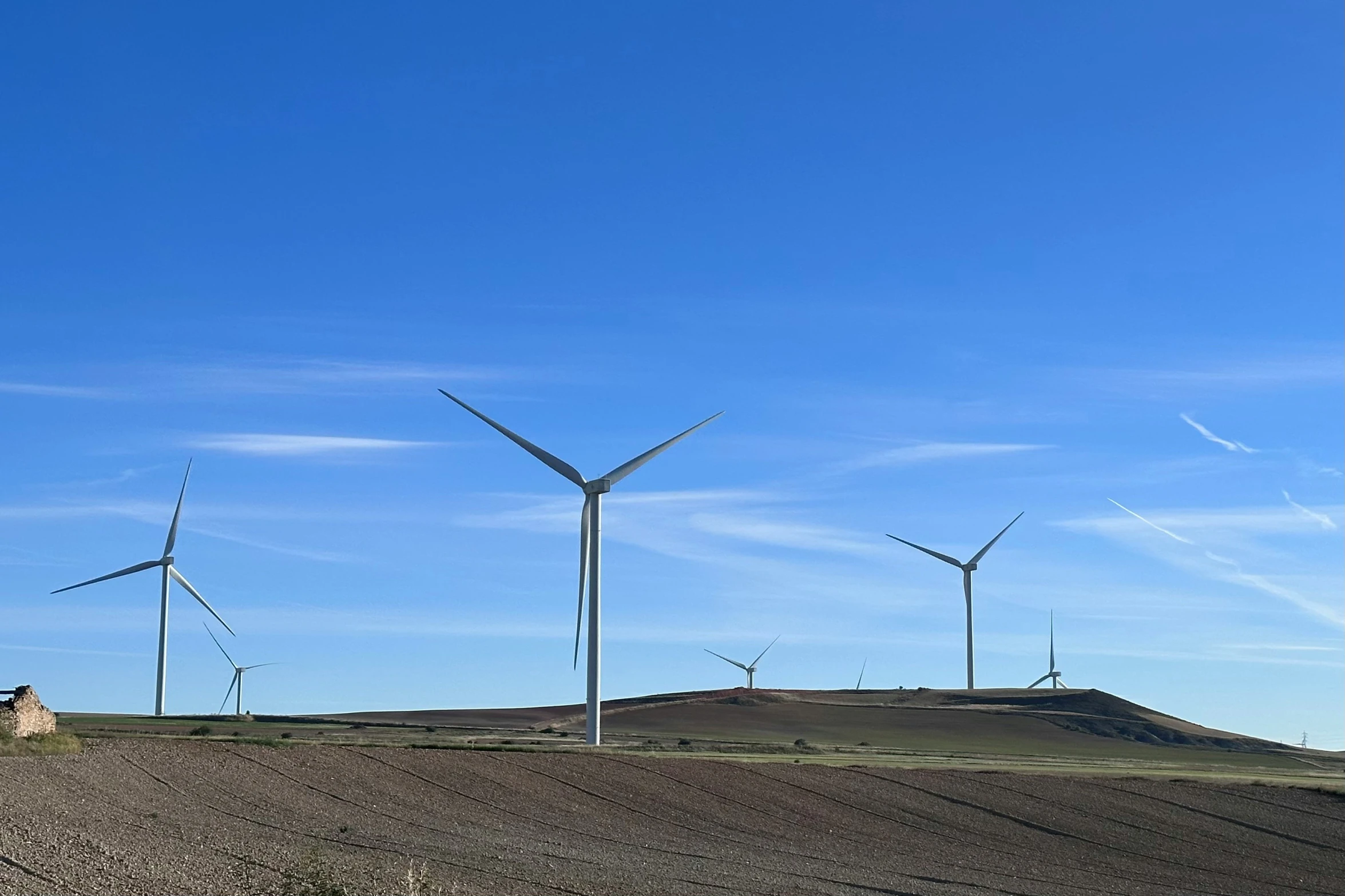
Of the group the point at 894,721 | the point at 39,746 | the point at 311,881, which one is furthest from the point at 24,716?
the point at 894,721

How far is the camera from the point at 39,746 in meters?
54.2

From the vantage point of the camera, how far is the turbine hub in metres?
75.1

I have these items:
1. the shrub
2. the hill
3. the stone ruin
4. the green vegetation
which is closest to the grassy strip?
the stone ruin

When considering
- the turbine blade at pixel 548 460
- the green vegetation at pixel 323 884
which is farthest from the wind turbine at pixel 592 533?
the green vegetation at pixel 323 884

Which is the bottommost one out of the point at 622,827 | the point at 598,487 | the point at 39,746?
the point at 622,827

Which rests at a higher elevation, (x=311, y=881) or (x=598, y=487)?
(x=598, y=487)

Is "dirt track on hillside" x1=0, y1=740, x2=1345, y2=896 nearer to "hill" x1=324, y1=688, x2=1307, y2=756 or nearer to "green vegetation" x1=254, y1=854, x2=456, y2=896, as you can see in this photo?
"green vegetation" x1=254, y1=854, x2=456, y2=896

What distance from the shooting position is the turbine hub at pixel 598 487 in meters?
75.1

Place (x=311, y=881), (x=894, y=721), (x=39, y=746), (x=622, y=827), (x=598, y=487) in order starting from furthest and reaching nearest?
1. (x=894, y=721)
2. (x=598, y=487)
3. (x=39, y=746)
4. (x=622, y=827)
5. (x=311, y=881)

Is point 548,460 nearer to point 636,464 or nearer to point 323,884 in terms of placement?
point 636,464

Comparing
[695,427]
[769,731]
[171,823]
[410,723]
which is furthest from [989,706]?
[171,823]

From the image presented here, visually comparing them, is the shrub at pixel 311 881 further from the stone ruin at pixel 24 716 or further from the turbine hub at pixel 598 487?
the turbine hub at pixel 598 487

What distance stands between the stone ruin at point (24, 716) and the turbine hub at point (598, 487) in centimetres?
2830

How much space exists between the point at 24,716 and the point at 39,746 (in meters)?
4.09
